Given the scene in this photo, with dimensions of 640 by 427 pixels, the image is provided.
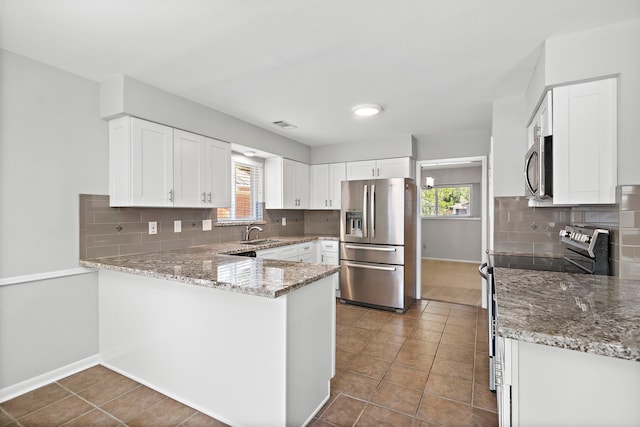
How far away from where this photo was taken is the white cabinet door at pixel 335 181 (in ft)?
15.8

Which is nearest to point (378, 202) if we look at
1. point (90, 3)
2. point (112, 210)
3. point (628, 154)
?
point (628, 154)

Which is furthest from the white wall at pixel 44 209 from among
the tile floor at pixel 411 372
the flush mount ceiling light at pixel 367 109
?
the flush mount ceiling light at pixel 367 109

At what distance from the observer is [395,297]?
12.8 feet

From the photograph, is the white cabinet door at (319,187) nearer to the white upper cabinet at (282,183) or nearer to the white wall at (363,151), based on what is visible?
the white wall at (363,151)

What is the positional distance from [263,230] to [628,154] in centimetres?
380

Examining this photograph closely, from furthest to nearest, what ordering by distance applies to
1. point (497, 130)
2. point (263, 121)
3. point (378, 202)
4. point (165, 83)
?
1. point (378, 202)
2. point (263, 121)
3. point (497, 130)
4. point (165, 83)

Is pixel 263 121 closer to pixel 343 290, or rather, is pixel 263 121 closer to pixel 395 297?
pixel 343 290

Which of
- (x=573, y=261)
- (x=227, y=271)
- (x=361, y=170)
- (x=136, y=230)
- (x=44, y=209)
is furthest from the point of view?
(x=361, y=170)

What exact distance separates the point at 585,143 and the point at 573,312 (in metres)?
1.25

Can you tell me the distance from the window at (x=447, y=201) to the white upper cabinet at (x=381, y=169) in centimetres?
384

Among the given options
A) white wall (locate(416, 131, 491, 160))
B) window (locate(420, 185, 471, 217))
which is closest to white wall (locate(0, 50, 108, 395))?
white wall (locate(416, 131, 491, 160))

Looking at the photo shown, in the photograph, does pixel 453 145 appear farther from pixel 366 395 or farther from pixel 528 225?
pixel 366 395

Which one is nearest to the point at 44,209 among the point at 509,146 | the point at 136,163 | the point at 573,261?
the point at 136,163

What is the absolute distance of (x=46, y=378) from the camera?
228 centimetres
